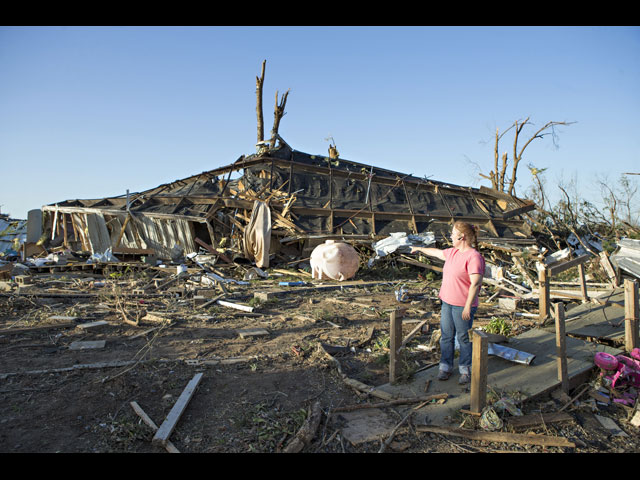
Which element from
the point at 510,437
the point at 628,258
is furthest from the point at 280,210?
the point at 510,437

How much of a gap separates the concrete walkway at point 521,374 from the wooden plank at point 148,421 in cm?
146

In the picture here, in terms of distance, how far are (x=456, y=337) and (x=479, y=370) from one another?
3.12 ft

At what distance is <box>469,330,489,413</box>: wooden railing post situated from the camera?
3.73 meters

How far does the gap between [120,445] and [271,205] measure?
40.4 feet

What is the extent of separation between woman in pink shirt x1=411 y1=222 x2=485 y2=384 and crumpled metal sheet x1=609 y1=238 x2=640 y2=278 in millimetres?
7937

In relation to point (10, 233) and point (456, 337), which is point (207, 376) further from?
point (10, 233)

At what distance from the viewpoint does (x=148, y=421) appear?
3.72 metres

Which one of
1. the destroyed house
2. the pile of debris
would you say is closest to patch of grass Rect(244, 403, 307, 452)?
the pile of debris

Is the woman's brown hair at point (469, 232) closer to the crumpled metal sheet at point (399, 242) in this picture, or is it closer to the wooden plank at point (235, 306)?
the wooden plank at point (235, 306)

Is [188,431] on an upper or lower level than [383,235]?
lower

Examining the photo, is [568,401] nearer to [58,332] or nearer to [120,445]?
[120,445]

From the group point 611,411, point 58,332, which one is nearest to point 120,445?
point 58,332

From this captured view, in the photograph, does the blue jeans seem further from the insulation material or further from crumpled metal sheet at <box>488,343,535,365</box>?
the insulation material

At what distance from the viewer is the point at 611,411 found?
441 cm
